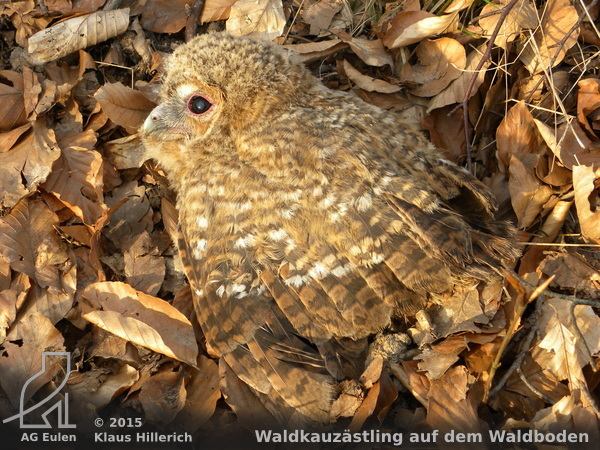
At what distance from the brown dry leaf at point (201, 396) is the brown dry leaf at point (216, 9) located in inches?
88.7

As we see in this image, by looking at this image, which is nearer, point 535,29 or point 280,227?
point 280,227

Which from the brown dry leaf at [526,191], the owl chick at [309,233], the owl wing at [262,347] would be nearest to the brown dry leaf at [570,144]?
the brown dry leaf at [526,191]

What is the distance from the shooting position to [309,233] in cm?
292

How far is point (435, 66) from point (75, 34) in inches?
89.6

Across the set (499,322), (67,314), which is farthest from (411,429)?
(67,314)

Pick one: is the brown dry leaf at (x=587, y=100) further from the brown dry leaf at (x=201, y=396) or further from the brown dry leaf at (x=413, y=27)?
the brown dry leaf at (x=201, y=396)

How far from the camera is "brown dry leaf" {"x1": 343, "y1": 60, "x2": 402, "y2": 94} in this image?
3.88 meters

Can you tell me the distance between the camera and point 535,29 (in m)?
3.69

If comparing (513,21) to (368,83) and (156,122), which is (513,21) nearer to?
(368,83)

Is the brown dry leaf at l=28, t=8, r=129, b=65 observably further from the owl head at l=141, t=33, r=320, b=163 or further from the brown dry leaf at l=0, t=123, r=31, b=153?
the owl head at l=141, t=33, r=320, b=163

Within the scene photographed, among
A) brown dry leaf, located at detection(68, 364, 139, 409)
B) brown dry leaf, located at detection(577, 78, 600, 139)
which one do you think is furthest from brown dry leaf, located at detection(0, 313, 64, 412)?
brown dry leaf, located at detection(577, 78, 600, 139)

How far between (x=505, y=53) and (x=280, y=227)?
1.84 meters

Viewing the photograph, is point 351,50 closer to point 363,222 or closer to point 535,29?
point 535,29

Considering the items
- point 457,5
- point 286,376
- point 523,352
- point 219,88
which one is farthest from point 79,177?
point 523,352
